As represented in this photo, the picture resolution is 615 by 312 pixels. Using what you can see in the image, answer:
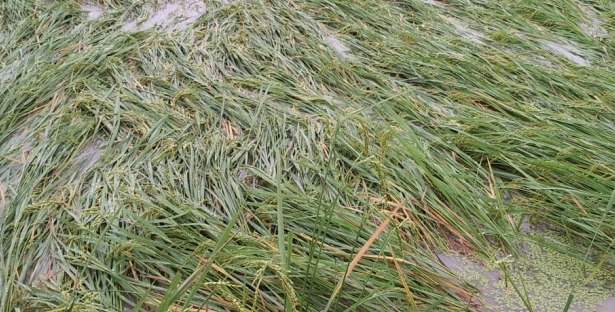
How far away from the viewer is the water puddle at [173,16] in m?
2.69

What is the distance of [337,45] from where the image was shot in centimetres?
265

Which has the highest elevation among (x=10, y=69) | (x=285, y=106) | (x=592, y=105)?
(x=592, y=105)

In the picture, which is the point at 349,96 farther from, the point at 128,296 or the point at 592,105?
the point at 128,296

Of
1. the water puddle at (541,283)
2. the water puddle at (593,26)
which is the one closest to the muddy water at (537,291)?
the water puddle at (541,283)

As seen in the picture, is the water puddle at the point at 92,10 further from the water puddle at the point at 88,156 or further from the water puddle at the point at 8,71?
the water puddle at the point at 88,156

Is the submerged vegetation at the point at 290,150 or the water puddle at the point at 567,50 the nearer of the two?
the submerged vegetation at the point at 290,150

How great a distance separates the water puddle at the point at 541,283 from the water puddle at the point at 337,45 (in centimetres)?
126

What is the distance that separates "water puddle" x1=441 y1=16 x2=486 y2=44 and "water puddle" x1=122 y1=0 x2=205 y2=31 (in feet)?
4.35

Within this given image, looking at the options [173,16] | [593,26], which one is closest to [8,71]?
[173,16]

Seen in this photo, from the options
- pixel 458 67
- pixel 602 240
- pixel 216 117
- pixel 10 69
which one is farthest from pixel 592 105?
pixel 10 69

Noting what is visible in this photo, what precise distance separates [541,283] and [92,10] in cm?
246

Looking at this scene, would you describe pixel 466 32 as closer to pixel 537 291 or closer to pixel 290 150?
pixel 290 150

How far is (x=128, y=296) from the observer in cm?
139

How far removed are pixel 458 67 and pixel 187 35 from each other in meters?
1.27
